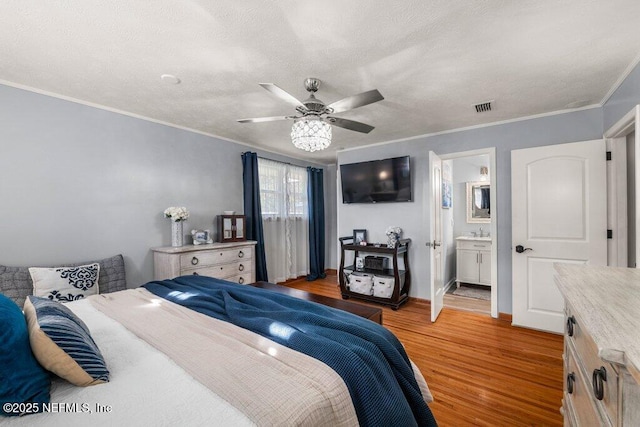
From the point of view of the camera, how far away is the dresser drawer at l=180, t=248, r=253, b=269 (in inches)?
122

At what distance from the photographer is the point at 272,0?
1453 millimetres

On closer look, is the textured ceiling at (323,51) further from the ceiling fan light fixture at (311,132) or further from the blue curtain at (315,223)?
the blue curtain at (315,223)

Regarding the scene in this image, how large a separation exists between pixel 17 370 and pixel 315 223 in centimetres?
488

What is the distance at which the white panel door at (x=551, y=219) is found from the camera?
9.03ft

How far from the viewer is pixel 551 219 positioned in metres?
2.97

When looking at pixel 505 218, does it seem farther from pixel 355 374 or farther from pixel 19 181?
pixel 19 181

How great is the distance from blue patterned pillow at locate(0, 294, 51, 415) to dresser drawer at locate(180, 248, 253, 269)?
7.31 ft

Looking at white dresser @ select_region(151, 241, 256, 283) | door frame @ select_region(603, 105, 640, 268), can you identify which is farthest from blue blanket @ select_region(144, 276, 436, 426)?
door frame @ select_region(603, 105, 640, 268)

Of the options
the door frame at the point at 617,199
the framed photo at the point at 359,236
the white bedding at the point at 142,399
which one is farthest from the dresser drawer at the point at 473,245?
the white bedding at the point at 142,399

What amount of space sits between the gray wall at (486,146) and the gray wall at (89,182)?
2559 millimetres

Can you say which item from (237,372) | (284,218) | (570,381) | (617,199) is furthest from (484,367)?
(284,218)

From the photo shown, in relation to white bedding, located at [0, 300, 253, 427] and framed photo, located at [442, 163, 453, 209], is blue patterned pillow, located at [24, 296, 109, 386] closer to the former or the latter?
white bedding, located at [0, 300, 253, 427]

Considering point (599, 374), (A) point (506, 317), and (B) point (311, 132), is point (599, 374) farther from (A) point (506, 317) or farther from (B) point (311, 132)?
(A) point (506, 317)

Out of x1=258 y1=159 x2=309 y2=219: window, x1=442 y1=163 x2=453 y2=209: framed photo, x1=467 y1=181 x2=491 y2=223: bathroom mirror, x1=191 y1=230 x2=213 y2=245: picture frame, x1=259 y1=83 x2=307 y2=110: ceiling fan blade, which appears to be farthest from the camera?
x1=467 y1=181 x2=491 y2=223: bathroom mirror
